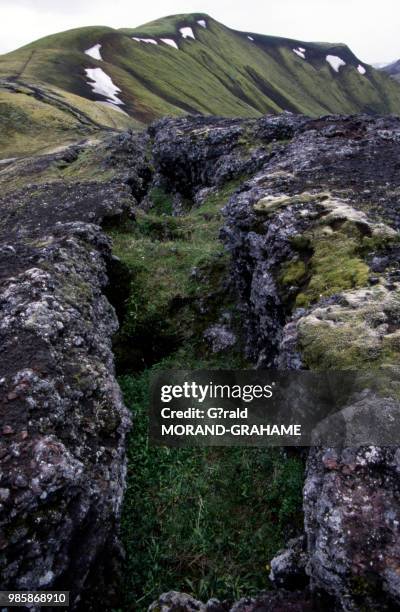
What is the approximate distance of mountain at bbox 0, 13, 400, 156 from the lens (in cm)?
6825

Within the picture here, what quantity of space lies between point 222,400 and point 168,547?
4.43m

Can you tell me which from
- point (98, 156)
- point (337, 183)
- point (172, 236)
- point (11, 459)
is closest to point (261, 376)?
point (11, 459)

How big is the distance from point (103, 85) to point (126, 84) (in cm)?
697

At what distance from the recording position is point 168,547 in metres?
9.67

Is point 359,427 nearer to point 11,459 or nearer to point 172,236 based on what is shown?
point 11,459

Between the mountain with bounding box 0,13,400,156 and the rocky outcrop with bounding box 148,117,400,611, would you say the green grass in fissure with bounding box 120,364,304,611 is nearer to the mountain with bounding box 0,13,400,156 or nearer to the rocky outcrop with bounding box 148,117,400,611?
the rocky outcrop with bounding box 148,117,400,611

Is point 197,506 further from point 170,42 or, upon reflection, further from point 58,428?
point 170,42

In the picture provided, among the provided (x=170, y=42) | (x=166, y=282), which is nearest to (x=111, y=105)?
(x=170, y=42)

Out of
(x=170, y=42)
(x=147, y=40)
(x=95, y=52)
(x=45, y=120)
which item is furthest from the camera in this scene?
(x=170, y=42)

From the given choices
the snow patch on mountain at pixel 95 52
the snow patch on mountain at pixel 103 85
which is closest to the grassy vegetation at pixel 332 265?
the snow patch on mountain at pixel 103 85

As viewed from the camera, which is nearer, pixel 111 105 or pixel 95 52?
pixel 111 105

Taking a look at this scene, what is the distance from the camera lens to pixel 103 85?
109250 mm

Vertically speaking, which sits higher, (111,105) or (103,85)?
(103,85)

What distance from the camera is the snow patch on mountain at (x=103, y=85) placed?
104m
